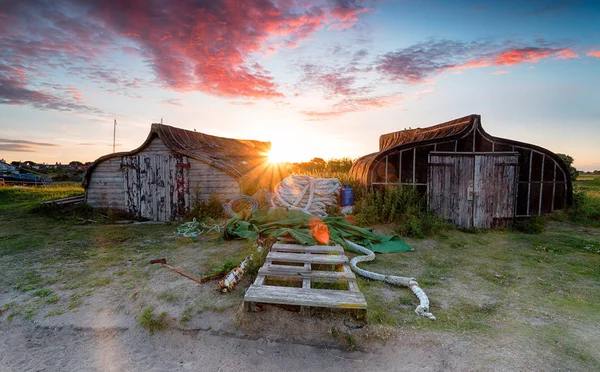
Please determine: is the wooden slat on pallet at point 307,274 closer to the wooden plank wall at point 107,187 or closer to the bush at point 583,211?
the wooden plank wall at point 107,187

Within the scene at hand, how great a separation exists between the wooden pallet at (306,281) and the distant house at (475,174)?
18.2 ft

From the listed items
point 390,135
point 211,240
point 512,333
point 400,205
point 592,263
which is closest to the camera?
point 512,333

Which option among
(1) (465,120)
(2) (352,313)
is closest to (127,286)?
(2) (352,313)

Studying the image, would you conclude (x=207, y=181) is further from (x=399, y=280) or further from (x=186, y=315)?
(x=399, y=280)

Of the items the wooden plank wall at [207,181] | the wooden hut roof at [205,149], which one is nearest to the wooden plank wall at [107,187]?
the wooden hut roof at [205,149]

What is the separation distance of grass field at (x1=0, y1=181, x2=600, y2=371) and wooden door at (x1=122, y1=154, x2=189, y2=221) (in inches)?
107

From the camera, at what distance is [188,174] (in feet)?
39.5

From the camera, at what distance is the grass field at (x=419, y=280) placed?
410 cm

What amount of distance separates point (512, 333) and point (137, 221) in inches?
473

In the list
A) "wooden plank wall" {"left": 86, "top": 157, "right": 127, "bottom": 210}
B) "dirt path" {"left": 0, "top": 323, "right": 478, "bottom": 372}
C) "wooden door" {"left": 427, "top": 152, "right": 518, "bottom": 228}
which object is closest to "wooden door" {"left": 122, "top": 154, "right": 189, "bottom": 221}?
"wooden plank wall" {"left": 86, "top": 157, "right": 127, "bottom": 210}

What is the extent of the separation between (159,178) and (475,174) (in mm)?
11419

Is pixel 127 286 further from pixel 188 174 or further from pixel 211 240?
pixel 188 174

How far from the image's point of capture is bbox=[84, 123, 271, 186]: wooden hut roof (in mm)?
12000

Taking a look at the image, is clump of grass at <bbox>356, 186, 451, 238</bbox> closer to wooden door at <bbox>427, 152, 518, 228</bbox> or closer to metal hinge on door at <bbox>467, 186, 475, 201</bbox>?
wooden door at <bbox>427, 152, 518, 228</bbox>
